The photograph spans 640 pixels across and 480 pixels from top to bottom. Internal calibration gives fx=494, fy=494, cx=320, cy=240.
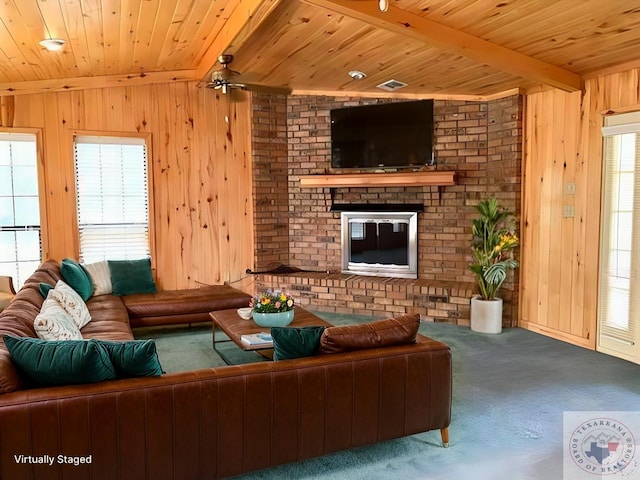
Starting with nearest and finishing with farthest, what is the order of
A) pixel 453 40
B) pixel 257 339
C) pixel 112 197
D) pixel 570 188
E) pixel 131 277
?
1. pixel 257 339
2. pixel 453 40
3. pixel 570 188
4. pixel 131 277
5. pixel 112 197

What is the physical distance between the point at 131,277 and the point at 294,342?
11.8 feet

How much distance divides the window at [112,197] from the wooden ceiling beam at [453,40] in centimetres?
351

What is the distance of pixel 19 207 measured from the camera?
17.8ft

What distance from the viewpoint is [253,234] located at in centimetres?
652

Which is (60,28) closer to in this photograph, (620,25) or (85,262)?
(85,262)

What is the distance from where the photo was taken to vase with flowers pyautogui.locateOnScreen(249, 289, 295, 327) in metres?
3.94

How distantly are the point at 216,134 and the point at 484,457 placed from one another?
4934 millimetres

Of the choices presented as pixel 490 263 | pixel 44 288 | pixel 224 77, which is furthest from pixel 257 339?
pixel 490 263

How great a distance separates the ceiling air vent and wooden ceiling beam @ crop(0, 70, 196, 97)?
229cm

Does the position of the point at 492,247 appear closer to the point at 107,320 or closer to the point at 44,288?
the point at 107,320

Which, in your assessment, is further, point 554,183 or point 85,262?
point 85,262

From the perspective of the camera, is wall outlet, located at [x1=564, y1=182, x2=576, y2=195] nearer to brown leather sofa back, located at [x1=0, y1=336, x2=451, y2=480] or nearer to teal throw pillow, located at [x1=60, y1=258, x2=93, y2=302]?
brown leather sofa back, located at [x1=0, y1=336, x2=451, y2=480]

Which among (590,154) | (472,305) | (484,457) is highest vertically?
(590,154)

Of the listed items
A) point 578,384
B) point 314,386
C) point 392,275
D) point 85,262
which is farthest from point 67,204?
point 578,384
